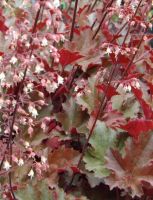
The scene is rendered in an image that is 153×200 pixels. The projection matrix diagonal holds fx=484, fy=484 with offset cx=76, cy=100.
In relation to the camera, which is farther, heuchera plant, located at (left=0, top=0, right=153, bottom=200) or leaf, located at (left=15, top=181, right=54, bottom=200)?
leaf, located at (left=15, top=181, right=54, bottom=200)

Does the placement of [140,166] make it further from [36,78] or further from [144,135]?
[36,78]

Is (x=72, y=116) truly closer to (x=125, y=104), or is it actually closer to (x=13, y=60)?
(x=125, y=104)

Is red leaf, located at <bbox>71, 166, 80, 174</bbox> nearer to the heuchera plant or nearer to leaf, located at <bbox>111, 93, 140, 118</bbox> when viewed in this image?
the heuchera plant

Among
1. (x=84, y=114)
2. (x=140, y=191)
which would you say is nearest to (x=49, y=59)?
(x=84, y=114)

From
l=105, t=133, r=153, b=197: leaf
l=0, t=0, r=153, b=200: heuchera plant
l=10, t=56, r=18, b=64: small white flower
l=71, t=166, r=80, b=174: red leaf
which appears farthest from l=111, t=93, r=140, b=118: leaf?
l=10, t=56, r=18, b=64: small white flower

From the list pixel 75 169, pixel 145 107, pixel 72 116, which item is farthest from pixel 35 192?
pixel 145 107
